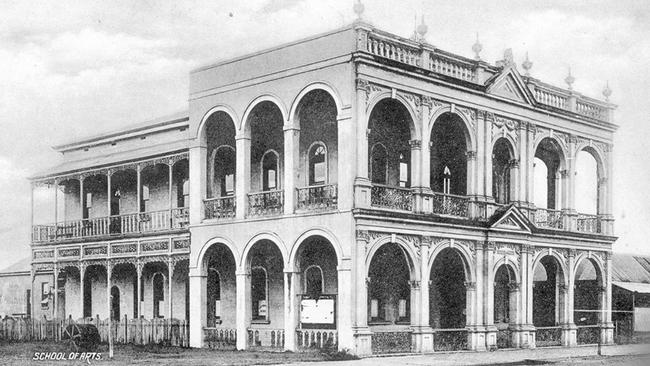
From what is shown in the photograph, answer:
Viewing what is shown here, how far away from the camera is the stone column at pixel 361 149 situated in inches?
1013

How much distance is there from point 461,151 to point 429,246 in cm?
492

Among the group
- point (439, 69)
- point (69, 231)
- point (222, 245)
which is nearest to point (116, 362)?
point (222, 245)

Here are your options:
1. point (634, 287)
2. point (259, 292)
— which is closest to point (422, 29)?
point (259, 292)

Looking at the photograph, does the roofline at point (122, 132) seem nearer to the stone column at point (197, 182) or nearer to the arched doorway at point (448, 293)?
the stone column at point (197, 182)

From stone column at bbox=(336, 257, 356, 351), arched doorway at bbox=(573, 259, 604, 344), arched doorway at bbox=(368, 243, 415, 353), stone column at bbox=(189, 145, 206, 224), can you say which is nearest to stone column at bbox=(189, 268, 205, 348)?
stone column at bbox=(189, 145, 206, 224)

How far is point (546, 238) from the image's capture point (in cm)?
3306

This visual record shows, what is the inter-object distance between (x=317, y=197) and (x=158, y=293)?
1114cm

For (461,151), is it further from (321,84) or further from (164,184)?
(164,184)

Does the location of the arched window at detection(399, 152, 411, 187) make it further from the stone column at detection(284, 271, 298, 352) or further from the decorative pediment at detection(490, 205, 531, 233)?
the stone column at detection(284, 271, 298, 352)

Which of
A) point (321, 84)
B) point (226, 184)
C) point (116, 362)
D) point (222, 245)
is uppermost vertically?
point (321, 84)

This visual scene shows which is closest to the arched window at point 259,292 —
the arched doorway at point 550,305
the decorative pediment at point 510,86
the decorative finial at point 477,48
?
the arched doorway at point 550,305

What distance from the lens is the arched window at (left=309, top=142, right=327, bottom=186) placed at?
28859 millimetres

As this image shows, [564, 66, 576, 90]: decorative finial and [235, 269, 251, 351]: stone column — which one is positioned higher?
[564, 66, 576, 90]: decorative finial

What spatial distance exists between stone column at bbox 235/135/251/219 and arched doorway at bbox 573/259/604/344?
518 inches
